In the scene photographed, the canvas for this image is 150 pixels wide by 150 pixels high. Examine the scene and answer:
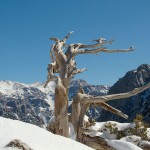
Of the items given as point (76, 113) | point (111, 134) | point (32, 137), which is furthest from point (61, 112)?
point (32, 137)

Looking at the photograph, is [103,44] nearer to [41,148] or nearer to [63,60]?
[63,60]

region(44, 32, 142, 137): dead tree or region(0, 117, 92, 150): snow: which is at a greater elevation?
region(44, 32, 142, 137): dead tree

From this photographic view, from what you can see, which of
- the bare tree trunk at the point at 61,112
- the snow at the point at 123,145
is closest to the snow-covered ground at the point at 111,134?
the bare tree trunk at the point at 61,112

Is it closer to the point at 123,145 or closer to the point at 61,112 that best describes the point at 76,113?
the point at 61,112

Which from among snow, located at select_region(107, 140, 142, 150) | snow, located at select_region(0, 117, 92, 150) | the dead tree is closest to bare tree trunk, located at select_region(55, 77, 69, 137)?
the dead tree

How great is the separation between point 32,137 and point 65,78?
8288 millimetres

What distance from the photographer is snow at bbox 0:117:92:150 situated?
5855 millimetres

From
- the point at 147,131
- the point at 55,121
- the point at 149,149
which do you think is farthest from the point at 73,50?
the point at 149,149

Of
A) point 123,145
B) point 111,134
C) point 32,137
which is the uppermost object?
point 111,134

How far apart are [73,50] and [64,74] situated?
4.95ft

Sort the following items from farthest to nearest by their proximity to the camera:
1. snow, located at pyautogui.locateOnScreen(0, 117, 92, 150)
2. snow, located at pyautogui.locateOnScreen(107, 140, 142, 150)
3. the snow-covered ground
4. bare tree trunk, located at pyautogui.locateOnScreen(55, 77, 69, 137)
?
bare tree trunk, located at pyautogui.locateOnScreen(55, 77, 69, 137) → the snow-covered ground → snow, located at pyautogui.locateOnScreen(107, 140, 142, 150) → snow, located at pyautogui.locateOnScreen(0, 117, 92, 150)

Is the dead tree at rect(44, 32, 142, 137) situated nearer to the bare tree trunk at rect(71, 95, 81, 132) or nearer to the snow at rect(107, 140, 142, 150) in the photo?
the bare tree trunk at rect(71, 95, 81, 132)

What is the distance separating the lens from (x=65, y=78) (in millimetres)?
14461

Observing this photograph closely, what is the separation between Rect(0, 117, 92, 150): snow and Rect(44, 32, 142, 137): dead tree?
6308mm
